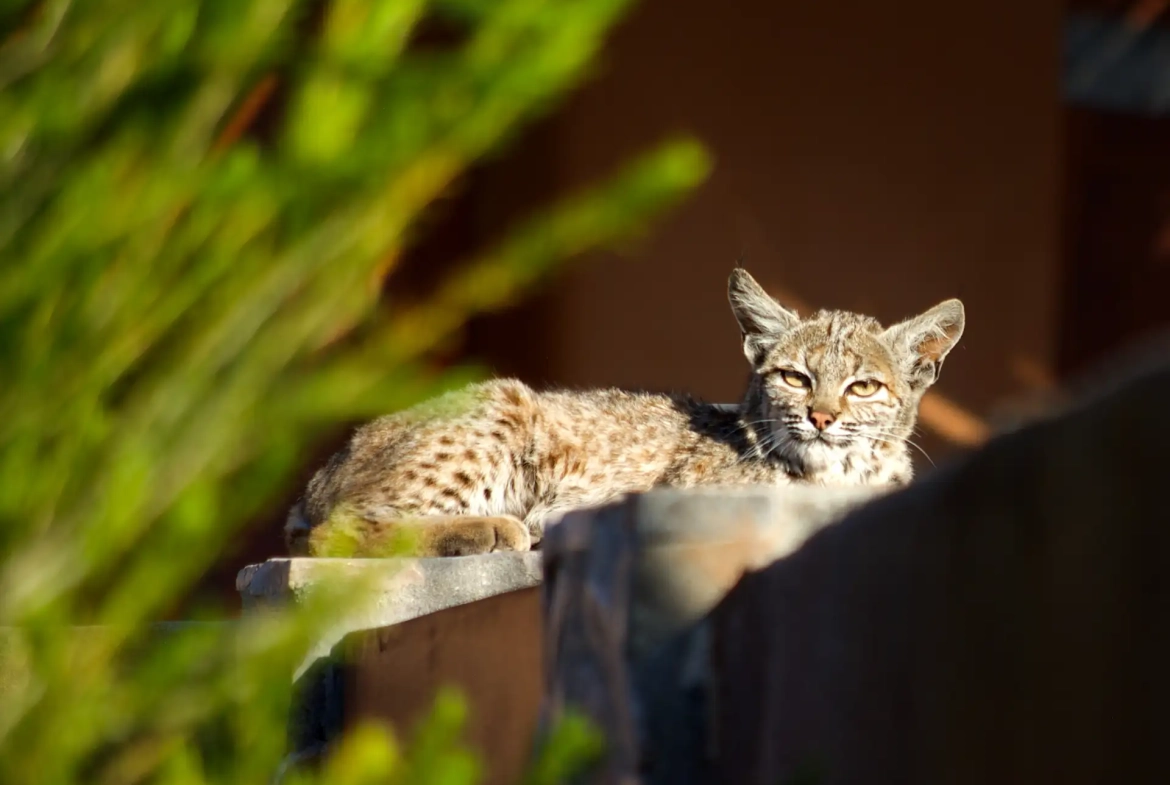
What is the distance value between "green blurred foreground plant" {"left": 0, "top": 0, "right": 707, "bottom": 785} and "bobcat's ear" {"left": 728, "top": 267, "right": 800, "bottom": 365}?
518cm

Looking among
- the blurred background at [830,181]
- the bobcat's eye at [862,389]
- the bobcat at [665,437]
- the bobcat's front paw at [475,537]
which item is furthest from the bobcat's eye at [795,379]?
the bobcat's front paw at [475,537]

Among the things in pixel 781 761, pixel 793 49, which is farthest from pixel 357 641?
pixel 793 49

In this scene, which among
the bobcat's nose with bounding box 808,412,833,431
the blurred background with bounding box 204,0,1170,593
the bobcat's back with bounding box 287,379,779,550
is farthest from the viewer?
the blurred background with bounding box 204,0,1170,593

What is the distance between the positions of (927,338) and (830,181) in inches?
57.8

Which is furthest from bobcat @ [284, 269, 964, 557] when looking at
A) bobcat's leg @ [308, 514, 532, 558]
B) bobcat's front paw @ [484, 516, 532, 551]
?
bobcat's front paw @ [484, 516, 532, 551]

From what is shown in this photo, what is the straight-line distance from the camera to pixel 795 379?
19.9 feet

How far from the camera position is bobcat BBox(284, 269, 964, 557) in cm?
595

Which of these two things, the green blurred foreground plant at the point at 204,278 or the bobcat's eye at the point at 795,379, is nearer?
the green blurred foreground plant at the point at 204,278

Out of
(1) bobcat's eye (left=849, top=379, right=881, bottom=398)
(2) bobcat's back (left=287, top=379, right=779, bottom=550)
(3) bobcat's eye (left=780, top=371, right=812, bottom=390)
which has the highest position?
(3) bobcat's eye (left=780, top=371, right=812, bottom=390)

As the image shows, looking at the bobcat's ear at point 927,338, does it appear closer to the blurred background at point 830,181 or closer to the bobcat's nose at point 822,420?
→ the bobcat's nose at point 822,420

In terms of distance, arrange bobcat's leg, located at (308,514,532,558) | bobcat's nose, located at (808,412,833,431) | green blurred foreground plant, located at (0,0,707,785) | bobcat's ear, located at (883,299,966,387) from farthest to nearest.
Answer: bobcat's ear, located at (883,299,966,387), bobcat's nose, located at (808,412,833,431), bobcat's leg, located at (308,514,532,558), green blurred foreground plant, located at (0,0,707,785)

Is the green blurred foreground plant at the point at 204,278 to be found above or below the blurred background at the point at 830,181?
below

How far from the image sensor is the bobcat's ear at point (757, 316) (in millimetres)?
6301

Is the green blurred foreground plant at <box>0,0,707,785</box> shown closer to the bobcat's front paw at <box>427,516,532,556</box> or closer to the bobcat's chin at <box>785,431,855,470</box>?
the bobcat's front paw at <box>427,516,532,556</box>
